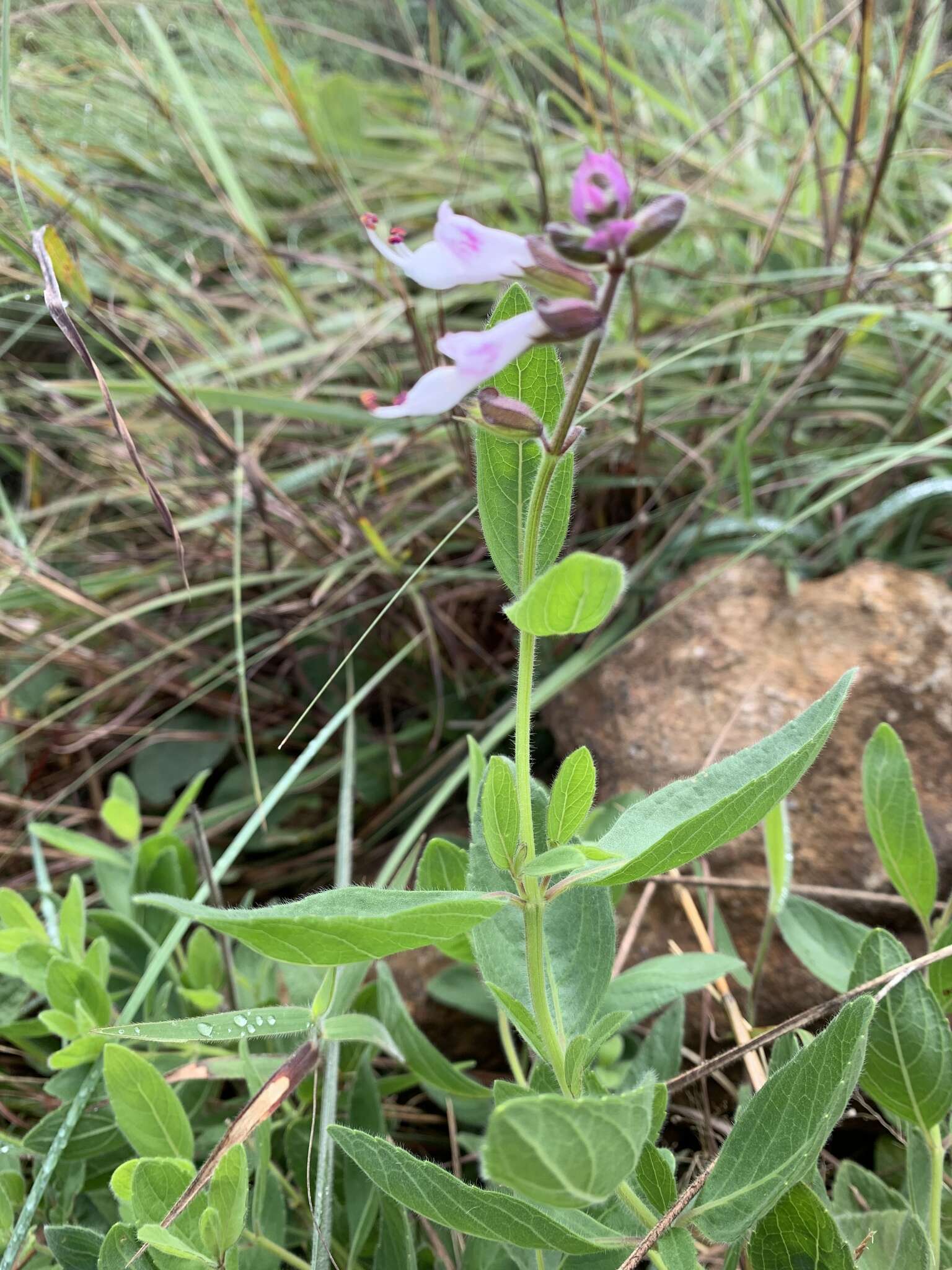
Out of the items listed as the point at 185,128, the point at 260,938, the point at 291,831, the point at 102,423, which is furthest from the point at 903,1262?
the point at 185,128

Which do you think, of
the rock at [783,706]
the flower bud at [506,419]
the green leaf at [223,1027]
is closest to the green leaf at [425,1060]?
the green leaf at [223,1027]

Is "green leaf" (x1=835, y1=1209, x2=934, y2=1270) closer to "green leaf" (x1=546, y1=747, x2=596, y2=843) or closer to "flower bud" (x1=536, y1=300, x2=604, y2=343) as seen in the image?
"green leaf" (x1=546, y1=747, x2=596, y2=843)

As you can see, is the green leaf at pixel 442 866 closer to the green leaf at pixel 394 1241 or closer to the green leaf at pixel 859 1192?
the green leaf at pixel 394 1241

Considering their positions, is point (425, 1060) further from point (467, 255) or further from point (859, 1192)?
point (467, 255)

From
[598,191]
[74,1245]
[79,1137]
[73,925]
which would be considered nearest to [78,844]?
[73,925]

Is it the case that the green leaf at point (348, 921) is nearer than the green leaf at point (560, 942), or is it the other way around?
the green leaf at point (348, 921)

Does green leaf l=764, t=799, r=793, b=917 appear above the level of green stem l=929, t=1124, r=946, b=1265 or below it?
above

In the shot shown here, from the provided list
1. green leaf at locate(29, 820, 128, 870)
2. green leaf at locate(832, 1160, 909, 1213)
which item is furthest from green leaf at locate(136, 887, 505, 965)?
green leaf at locate(29, 820, 128, 870)
